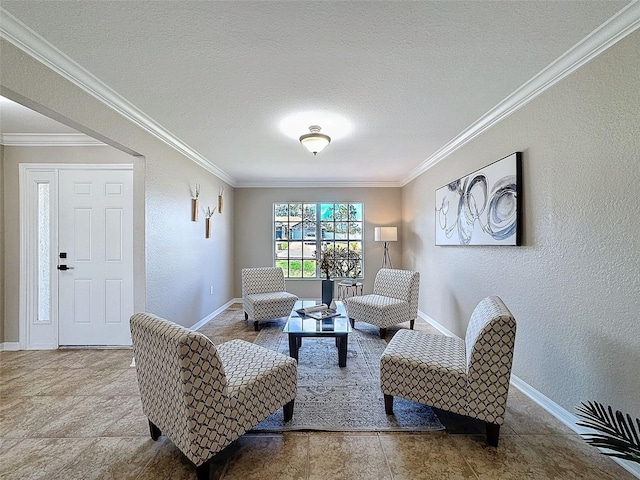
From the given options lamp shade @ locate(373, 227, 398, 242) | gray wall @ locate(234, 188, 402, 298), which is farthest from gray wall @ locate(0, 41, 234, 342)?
lamp shade @ locate(373, 227, 398, 242)

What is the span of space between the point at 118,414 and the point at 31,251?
2370mm

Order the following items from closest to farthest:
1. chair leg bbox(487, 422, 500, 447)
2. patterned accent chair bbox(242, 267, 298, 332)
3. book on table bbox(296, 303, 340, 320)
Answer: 1. chair leg bbox(487, 422, 500, 447)
2. book on table bbox(296, 303, 340, 320)
3. patterned accent chair bbox(242, 267, 298, 332)

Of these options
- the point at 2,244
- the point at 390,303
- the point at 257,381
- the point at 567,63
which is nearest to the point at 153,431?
the point at 257,381

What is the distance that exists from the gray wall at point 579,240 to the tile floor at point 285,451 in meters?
0.37

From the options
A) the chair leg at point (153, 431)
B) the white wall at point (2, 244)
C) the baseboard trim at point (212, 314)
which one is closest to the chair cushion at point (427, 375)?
the chair leg at point (153, 431)

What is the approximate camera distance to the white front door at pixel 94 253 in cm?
329

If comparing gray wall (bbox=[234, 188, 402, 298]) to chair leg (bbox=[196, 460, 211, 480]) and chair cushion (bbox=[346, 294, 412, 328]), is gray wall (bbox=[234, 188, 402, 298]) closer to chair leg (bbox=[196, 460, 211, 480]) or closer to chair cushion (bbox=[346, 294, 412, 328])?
chair cushion (bbox=[346, 294, 412, 328])

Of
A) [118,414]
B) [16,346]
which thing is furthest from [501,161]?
[16,346]

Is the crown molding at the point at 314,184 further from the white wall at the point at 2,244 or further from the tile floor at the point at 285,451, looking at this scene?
the tile floor at the point at 285,451

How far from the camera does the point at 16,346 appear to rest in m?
3.24

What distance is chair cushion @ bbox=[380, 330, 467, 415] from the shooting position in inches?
74.1

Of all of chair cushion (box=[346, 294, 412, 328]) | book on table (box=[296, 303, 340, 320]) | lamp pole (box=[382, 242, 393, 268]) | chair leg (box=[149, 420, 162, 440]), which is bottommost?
chair leg (box=[149, 420, 162, 440])

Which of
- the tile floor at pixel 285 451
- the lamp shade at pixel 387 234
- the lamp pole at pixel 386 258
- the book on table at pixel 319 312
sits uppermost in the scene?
the lamp shade at pixel 387 234

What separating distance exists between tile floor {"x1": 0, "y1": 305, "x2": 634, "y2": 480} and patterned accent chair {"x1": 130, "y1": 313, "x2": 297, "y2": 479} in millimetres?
190
